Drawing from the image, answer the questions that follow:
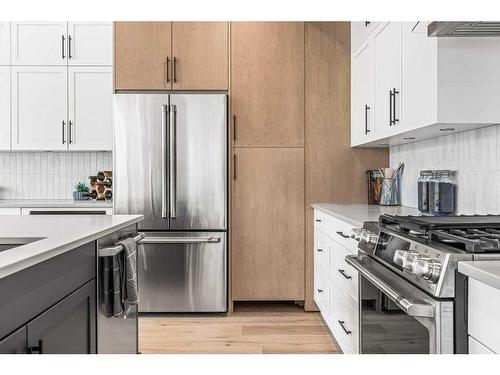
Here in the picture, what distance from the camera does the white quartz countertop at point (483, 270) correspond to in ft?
3.41

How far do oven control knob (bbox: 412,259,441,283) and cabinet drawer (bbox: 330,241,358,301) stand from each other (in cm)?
86

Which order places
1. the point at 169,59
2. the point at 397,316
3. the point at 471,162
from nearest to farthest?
1. the point at 397,316
2. the point at 471,162
3. the point at 169,59

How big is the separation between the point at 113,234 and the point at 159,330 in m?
1.43

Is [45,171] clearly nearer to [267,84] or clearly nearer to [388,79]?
[267,84]

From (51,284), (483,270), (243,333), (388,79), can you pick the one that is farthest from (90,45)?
(483,270)

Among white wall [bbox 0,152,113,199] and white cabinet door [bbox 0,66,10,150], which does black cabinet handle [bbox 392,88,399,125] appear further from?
white cabinet door [bbox 0,66,10,150]

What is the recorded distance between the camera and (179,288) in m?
3.55

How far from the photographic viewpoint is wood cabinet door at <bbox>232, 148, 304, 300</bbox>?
12.0ft

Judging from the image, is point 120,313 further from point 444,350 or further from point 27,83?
point 27,83

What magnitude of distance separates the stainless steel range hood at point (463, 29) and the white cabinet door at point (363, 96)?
1.14 metres

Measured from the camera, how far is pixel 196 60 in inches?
142

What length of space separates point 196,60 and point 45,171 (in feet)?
5.92
